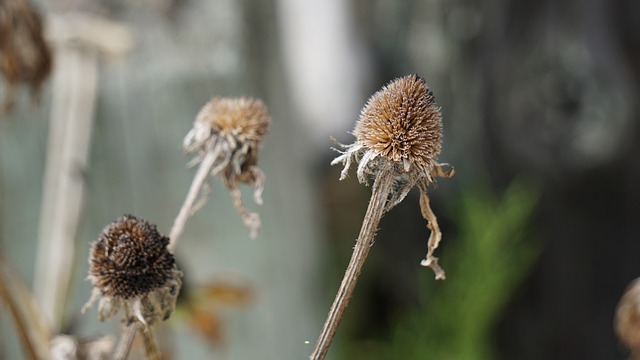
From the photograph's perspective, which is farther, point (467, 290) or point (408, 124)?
point (467, 290)

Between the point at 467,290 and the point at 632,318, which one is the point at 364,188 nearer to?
the point at 467,290

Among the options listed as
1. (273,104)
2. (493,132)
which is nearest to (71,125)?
(273,104)

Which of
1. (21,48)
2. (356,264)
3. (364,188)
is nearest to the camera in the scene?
(356,264)

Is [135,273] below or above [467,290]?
above

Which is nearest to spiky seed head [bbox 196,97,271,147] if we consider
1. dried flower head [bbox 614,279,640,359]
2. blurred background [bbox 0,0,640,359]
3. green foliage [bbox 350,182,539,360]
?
dried flower head [bbox 614,279,640,359]

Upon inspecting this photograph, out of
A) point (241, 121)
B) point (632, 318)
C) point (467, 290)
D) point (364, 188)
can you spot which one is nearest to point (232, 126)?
point (241, 121)

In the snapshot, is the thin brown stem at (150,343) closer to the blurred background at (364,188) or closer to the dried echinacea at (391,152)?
the dried echinacea at (391,152)

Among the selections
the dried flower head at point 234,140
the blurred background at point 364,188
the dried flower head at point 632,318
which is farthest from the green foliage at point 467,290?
the dried flower head at point 234,140

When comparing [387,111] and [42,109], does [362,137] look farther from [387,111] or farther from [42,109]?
[42,109]
